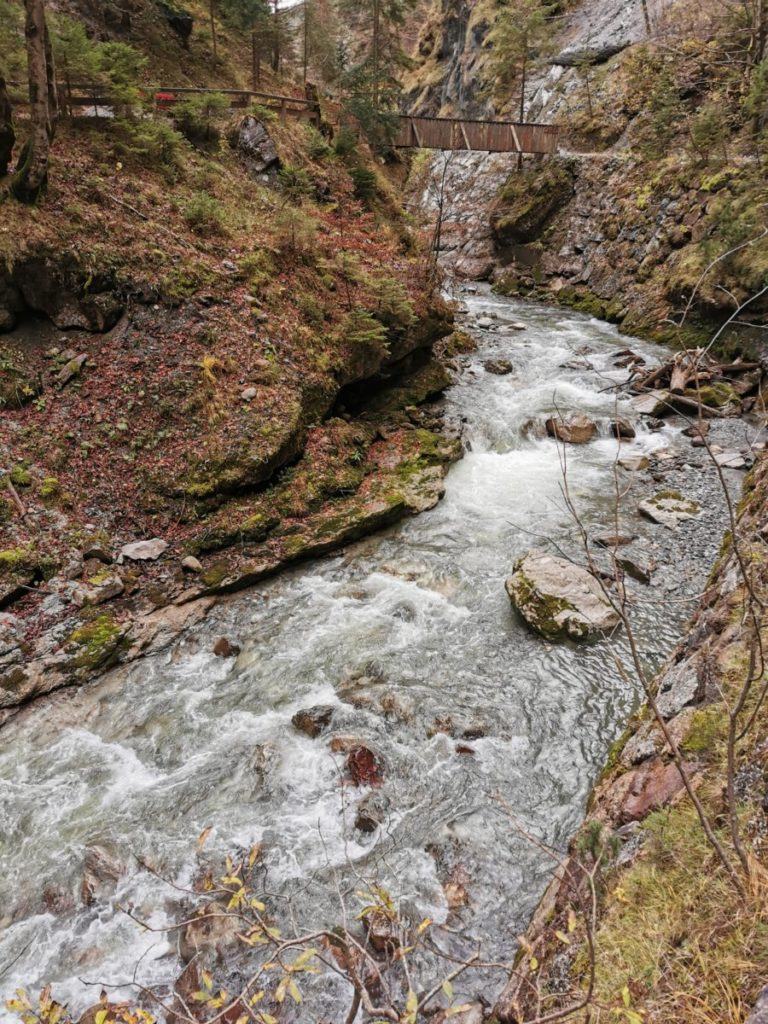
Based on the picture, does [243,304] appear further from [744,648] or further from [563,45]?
[563,45]

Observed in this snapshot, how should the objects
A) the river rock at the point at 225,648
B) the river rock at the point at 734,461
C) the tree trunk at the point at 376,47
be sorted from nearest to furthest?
the river rock at the point at 225,648
the river rock at the point at 734,461
the tree trunk at the point at 376,47

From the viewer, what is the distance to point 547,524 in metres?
10.1

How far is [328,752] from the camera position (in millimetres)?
6090

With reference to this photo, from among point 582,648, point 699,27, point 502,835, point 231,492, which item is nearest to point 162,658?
point 231,492

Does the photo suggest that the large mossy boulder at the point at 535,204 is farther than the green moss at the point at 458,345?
Yes

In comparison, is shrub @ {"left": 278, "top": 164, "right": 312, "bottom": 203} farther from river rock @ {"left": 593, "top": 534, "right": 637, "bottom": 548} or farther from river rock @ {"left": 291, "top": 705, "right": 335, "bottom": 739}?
river rock @ {"left": 291, "top": 705, "right": 335, "bottom": 739}

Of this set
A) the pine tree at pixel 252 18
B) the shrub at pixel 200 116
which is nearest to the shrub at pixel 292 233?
the shrub at pixel 200 116

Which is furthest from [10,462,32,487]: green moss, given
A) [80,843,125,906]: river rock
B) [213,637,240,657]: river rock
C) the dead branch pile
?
the dead branch pile

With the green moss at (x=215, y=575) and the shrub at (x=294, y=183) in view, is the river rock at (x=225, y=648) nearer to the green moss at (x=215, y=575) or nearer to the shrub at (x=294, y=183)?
the green moss at (x=215, y=575)

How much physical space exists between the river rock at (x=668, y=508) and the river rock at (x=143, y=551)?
848 cm

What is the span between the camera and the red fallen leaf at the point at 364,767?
5801mm

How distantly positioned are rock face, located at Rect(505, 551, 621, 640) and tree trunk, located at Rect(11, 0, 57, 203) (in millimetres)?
10705

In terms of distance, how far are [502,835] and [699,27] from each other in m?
35.7

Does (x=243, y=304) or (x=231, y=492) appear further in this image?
(x=243, y=304)
